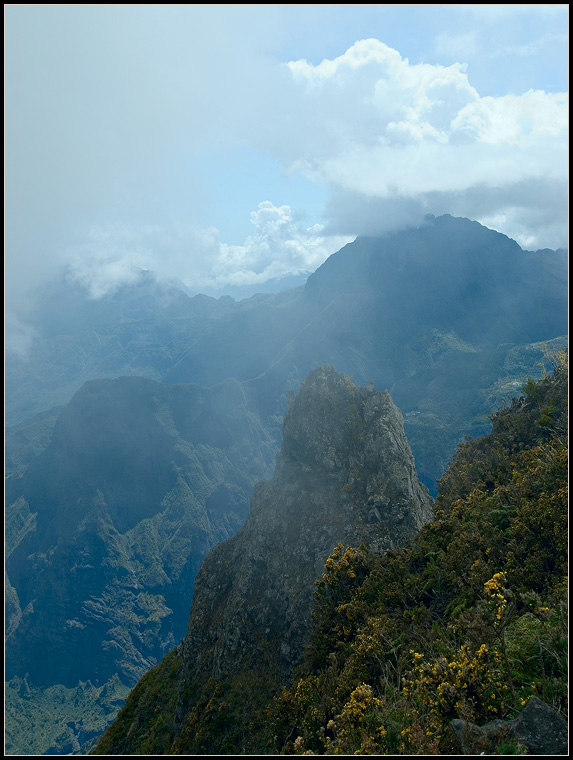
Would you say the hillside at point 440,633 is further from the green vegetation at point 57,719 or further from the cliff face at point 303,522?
the green vegetation at point 57,719

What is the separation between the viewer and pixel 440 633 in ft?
47.2

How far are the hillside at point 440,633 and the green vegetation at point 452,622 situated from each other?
1.9 inches

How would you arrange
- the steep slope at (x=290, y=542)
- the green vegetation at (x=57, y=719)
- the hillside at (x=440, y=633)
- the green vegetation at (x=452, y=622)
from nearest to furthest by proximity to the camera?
the green vegetation at (x=452, y=622), the hillside at (x=440, y=633), the steep slope at (x=290, y=542), the green vegetation at (x=57, y=719)

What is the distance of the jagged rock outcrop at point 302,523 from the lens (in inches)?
1164

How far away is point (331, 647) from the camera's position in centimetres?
2094

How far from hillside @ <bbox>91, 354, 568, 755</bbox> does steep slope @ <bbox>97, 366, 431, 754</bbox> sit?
1.41ft

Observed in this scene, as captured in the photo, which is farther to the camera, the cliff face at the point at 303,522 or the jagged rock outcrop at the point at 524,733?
the cliff face at the point at 303,522

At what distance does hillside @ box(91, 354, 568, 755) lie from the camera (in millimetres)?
10359

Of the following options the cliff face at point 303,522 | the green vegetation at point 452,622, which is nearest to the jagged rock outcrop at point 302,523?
the cliff face at point 303,522

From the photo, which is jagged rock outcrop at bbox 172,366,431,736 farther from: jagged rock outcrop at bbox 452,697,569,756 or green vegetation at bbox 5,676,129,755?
green vegetation at bbox 5,676,129,755

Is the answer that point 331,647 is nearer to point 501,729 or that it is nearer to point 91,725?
point 501,729

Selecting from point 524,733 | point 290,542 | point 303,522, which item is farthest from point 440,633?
point 290,542

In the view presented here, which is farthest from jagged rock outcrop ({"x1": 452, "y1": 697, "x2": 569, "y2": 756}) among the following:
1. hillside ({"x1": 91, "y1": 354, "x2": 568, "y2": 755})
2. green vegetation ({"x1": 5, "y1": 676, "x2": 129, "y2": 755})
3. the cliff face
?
green vegetation ({"x1": 5, "y1": 676, "x2": 129, "y2": 755})

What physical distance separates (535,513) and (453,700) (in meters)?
9.24
